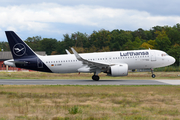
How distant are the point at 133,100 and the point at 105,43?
274 ft

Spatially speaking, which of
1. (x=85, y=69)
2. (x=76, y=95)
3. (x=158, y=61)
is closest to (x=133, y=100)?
(x=76, y=95)

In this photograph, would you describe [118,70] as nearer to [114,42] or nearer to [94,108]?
[94,108]

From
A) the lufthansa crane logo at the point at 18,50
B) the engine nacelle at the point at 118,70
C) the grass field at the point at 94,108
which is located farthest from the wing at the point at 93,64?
the grass field at the point at 94,108

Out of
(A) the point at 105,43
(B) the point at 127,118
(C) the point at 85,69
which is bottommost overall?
(B) the point at 127,118

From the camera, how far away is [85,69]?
30922 millimetres

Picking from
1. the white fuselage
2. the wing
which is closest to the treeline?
the white fuselage

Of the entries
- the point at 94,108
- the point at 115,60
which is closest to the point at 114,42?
the point at 115,60

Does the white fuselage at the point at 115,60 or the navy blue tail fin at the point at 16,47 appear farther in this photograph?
the navy blue tail fin at the point at 16,47

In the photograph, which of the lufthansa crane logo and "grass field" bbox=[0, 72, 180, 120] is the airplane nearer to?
the lufthansa crane logo

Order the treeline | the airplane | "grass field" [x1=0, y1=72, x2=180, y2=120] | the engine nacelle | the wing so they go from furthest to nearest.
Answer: the treeline
the airplane
the wing
the engine nacelle
"grass field" [x1=0, y1=72, x2=180, y2=120]

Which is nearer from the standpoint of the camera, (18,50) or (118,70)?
(118,70)

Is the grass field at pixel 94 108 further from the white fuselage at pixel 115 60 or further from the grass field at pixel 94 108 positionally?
the white fuselage at pixel 115 60

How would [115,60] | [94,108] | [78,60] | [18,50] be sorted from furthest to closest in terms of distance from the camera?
1. [18,50]
2. [78,60]
3. [115,60]
4. [94,108]

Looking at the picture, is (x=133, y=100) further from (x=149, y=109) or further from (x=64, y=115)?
(x=64, y=115)
